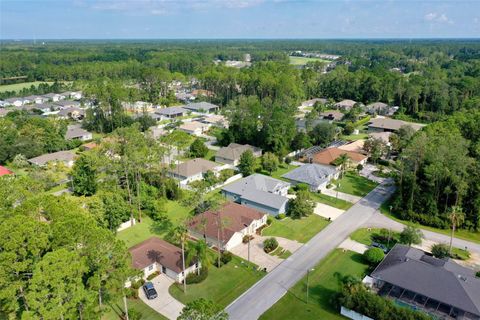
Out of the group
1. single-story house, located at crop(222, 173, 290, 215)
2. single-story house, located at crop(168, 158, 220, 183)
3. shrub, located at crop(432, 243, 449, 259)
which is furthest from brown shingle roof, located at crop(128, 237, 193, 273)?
shrub, located at crop(432, 243, 449, 259)

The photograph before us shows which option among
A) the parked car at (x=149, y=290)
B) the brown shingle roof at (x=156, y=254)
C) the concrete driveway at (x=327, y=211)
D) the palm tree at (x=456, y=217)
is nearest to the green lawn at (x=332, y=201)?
the concrete driveway at (x=327, y=211)

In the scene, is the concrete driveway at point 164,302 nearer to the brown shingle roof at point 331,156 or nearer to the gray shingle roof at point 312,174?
the gray shingle roof at point 312,174

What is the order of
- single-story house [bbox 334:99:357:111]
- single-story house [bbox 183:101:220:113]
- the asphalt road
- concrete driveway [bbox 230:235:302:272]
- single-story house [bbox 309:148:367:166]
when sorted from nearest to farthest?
the asphalt road
concrete driveway [bbox 230:235:302:272]
single-story house [bbox 309:148:367:166]
single-story house [bbox 183:101:220:113]
single-story house [bbox 334:99:357:111]

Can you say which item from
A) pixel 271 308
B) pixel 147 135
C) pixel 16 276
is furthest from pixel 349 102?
pixel 16 276

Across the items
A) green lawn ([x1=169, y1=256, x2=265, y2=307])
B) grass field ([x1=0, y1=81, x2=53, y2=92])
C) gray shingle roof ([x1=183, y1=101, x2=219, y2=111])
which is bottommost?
green lawn ([x1=169, y1=256, x2=265, y2=307])

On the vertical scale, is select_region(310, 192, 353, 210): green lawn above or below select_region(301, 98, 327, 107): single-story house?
below

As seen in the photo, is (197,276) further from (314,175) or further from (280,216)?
(314,175)

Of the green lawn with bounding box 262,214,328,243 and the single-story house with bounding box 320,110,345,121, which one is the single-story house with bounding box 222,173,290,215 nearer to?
the green lawn with bounding box 262,214,328,243

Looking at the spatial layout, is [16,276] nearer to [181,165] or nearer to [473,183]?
[181,165]
